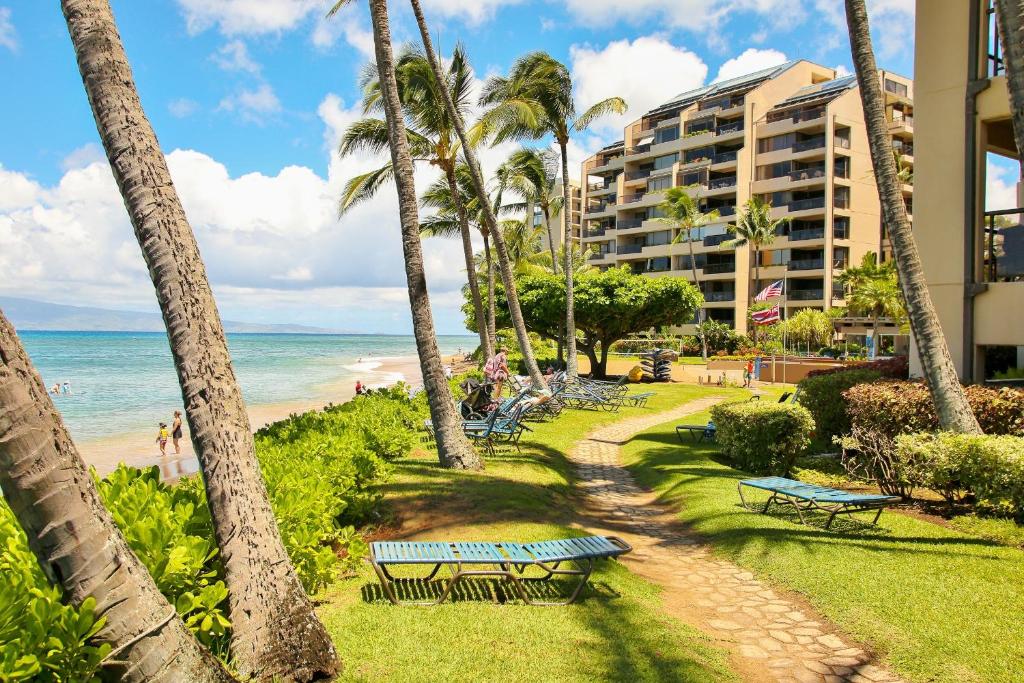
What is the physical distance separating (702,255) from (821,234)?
11.4m

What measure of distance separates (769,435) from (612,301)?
17258mm

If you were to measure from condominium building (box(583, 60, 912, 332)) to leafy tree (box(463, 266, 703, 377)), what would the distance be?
96.8 ft

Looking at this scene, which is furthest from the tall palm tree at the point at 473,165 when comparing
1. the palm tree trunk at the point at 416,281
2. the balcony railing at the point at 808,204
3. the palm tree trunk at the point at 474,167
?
the balcony railing at the point at 808,204

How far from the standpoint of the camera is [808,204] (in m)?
56.4

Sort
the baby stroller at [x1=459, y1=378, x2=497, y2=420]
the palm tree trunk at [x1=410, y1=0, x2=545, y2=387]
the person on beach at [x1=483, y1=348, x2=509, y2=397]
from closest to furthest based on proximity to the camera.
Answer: the baby stroller at [x1=459, y1=378, x2=497, y2=420]
the palm tree trunk at [x1=410, y1=0, x2=545, y2=387]
the person on beach at [x1=483, y1=348, x2=509, y2=397]

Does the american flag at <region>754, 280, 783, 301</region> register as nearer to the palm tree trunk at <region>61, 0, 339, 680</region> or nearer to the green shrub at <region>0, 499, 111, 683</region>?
the palm tree trunk at <region>61, 0, 339, 680</region>

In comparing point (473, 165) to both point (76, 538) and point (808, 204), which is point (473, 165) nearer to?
point (76, 538)

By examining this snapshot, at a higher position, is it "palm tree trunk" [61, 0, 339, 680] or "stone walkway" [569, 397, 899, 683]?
"palm tree trunk" [61, 0, 339, 680]

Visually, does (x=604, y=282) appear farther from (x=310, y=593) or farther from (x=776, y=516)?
(x=310, y=593)

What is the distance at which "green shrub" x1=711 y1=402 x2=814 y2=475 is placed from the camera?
11.1 meters

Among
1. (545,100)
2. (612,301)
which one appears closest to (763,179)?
(612,301)

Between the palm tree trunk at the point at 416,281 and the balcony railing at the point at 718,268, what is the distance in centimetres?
5500

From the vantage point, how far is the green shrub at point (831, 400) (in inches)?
511

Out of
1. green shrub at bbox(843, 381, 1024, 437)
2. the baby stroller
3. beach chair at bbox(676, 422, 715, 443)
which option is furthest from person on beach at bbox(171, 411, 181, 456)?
green shrub at bbox(843, 381, 1024, 437)
